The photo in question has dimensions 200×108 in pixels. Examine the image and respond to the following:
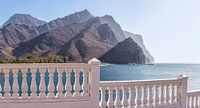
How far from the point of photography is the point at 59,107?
14.6ft

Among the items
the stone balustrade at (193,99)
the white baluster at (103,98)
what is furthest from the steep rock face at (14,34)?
the white baluster at (103,98)

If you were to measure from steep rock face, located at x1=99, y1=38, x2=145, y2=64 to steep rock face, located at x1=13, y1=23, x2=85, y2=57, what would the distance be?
12144 millimetres

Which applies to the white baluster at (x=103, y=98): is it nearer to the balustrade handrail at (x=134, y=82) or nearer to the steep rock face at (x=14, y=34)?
the balustrade handrail at (x=134, y=82)

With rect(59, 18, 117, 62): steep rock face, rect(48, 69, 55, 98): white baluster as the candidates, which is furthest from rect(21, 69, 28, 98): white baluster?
rect(59, 18, 117, 62): steep rock face

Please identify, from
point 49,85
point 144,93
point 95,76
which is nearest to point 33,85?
point 49,85

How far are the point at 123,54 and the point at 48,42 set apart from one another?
24.3 metres

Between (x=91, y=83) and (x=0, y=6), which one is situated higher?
(x=0, y=6)

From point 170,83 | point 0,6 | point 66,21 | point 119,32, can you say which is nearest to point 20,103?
point 170,83

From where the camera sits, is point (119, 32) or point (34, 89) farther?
point (119, 32)

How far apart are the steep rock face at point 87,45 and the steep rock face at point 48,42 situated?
287cm

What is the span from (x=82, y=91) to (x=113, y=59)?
78622 millimetres

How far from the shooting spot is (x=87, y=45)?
211 ft

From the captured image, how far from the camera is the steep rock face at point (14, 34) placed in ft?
251

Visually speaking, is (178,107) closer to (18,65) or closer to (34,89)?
(34,89)
